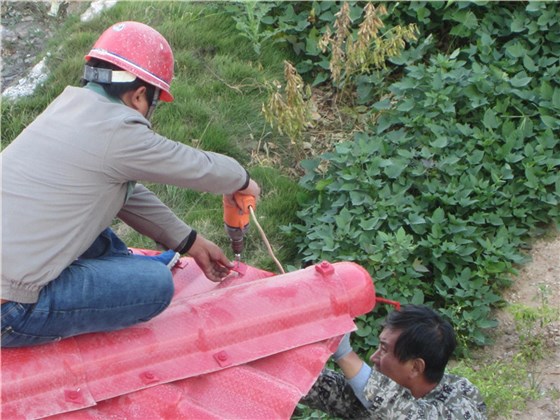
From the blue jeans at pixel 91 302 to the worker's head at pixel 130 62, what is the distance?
1.96 feet

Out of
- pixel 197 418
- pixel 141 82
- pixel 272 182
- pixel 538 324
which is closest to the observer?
pixel 197 418

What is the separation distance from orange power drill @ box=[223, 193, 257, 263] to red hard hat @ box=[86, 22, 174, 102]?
20.6 inches

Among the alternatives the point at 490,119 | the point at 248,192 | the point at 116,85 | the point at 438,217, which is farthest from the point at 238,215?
the point at 490,119

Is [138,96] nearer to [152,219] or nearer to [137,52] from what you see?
[137,52]

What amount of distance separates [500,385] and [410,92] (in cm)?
206

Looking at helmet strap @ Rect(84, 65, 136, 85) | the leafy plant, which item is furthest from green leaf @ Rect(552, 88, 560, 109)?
helmet strap @ Rect(84, 65, 136, 85)

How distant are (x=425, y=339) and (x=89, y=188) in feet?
4.58

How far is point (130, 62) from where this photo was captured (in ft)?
10.5

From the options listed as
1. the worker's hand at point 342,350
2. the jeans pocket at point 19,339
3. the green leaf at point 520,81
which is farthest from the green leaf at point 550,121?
the jeans pocket at point 19,339

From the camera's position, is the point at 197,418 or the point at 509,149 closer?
the point at 197,418

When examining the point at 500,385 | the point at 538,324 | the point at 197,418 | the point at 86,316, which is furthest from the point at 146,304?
the point at 538,324

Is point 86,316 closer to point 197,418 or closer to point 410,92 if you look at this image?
point 197,418

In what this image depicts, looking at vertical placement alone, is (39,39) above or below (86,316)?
below

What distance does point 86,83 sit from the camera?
329 centimetres
